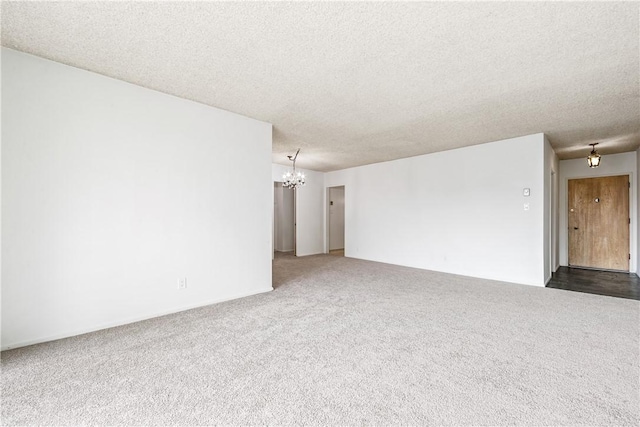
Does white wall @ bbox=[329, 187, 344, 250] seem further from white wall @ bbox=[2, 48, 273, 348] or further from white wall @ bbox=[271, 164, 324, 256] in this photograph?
white wall @ bbox=[2, 48, 273, 348]

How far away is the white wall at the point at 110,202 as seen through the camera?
7.84 ft

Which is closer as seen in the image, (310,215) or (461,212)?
(461,212)

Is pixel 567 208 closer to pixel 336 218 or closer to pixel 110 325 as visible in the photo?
pixel 336 218

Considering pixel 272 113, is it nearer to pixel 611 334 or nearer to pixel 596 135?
pixel 611 334

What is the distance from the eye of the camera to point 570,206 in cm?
646

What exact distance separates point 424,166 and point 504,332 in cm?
405

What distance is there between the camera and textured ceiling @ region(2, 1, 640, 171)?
74.2 inches

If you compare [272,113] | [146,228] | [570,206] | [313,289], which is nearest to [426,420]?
[313,289]

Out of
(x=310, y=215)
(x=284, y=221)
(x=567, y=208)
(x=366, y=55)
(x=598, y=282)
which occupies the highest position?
(x=366, y=55)

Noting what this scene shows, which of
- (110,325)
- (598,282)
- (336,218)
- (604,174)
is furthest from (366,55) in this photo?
(604,174)

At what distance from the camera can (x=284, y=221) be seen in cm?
870

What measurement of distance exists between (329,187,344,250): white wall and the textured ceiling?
15.6 feet

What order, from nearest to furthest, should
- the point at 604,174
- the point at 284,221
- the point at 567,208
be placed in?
the point at 604,174 < the point at 567,208 < the point at 284,221

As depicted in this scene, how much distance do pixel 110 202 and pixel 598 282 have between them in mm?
7372
